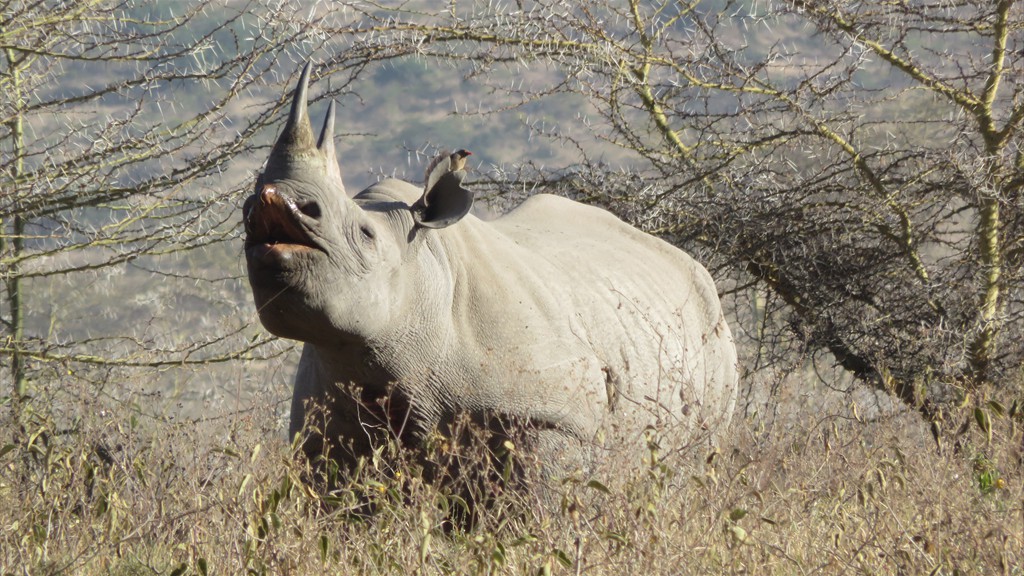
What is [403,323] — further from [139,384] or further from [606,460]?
[139,384]

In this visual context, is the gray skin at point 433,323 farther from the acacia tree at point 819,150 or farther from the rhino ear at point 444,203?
the acacia tree at point 819,150

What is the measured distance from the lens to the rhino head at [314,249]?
389 cm

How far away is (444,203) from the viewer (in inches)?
181

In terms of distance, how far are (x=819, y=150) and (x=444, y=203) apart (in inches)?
173

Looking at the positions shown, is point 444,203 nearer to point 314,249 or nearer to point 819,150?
point 314,249

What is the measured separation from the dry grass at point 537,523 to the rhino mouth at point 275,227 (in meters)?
0.59

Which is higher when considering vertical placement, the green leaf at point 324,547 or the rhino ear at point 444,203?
the rhino ear at point 444,203

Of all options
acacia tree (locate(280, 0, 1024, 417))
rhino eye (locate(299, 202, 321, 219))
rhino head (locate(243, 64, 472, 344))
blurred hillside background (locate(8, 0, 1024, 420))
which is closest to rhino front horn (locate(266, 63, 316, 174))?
rhino head (locate(243, 64, 472, 344))

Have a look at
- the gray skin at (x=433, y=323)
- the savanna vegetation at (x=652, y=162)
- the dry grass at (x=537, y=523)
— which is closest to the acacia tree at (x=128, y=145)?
the savanna vegetation at (x=652, y=162)

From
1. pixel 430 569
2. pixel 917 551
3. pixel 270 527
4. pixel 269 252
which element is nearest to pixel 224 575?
pixel 270 527

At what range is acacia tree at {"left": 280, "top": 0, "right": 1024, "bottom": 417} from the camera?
7512mm

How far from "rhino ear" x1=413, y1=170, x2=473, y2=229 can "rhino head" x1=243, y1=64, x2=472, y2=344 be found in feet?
0.17

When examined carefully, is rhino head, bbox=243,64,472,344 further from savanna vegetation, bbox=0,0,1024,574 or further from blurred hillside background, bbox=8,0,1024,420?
blurred hillside background, bbox=8,0,1024,420

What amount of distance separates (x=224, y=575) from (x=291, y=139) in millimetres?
1338
